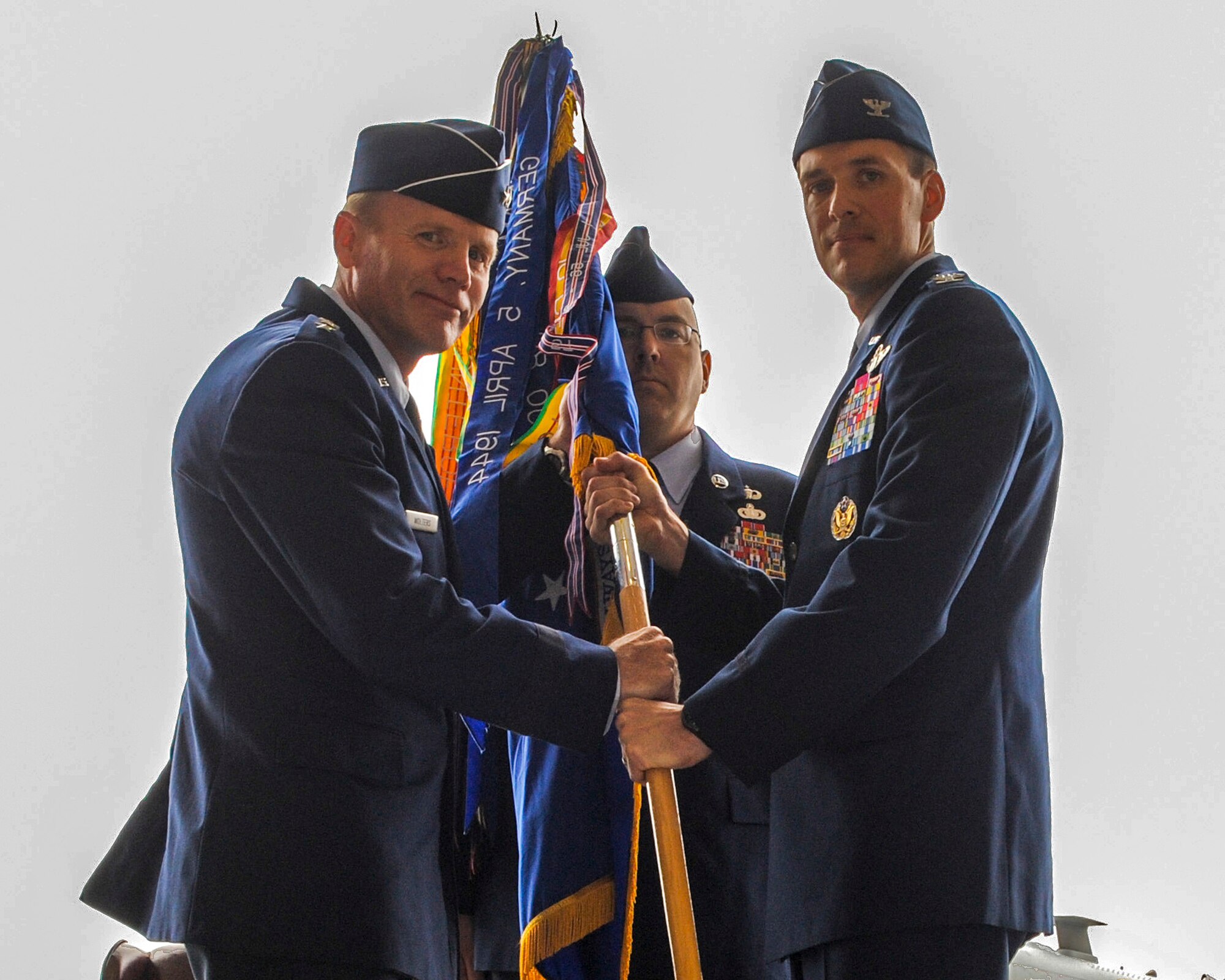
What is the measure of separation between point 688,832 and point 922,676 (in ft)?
2.87

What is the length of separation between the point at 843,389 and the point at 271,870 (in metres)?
1.15

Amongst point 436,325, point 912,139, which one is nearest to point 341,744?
point 436,325

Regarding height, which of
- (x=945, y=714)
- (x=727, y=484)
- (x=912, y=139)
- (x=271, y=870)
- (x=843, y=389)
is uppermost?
Answer: (x=912, y=139)

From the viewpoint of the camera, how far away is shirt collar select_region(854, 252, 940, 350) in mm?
2316

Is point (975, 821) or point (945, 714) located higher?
point (945, 714)

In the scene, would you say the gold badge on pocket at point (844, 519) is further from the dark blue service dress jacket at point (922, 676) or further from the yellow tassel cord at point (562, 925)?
the yellow tassel cord at point (562, 925)

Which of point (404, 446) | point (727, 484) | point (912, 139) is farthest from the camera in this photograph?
point (727, 484)

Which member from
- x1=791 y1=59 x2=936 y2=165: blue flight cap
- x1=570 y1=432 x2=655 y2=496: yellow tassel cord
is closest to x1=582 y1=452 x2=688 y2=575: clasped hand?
x1=570 y1=432 x2=655 y2=496: yellow tassel cord

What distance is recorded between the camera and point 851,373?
2.30 m

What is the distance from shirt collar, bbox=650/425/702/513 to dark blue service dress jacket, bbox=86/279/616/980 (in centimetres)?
97

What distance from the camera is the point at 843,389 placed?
2.30 metres

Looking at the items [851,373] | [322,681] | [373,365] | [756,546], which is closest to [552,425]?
[756,546]

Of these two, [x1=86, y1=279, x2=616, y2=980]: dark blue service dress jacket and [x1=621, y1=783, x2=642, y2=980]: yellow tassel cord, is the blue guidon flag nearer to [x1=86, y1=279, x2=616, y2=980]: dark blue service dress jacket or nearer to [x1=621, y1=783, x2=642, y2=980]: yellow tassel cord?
[x1=621, y1=783, x2=642, y2=980]: yellow tassel cord

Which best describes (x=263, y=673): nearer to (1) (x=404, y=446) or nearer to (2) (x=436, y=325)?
(1) (x=404, y=446)
